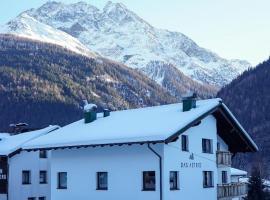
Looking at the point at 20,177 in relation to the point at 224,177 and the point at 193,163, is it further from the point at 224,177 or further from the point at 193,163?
the point at 193,163

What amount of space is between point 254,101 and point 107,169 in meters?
153

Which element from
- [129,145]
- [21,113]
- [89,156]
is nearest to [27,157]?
[89,156]

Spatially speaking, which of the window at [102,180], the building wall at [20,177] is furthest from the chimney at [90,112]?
the building wall at [20,177]

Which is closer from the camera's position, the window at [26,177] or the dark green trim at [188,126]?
the dark green trim at [188,126]

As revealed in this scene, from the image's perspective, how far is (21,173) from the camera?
1951 inches

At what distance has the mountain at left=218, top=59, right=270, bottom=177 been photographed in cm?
16275

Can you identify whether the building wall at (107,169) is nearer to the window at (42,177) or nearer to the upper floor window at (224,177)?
the upper floor window at (224,177)

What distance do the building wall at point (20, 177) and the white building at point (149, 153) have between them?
12612 millimetres

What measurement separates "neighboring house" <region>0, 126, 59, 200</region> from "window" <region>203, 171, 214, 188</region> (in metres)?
18.8

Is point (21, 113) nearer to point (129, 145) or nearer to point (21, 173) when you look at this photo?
point (21, 173)

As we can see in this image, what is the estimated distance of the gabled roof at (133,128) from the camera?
30094 millimetres

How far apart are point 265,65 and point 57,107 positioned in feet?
242

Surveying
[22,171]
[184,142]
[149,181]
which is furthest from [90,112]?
[22,171]

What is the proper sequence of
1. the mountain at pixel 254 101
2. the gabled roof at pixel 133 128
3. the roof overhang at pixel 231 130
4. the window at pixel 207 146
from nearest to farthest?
1. the gabled roof at pixel 133 128
2. the roof overhang at pixel 231 130
3. the window at pixel 207 146
4. the mountain at pixel 254 101
